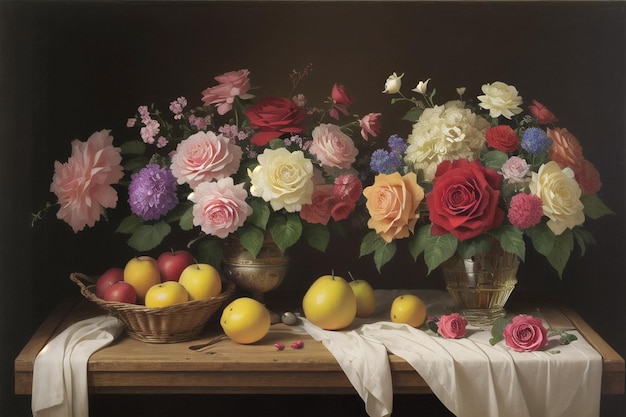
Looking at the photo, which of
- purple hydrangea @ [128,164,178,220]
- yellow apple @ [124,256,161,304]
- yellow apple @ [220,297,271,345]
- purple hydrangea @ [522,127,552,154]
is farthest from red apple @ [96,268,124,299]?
purple hydrangea @ [522,127,552,154]

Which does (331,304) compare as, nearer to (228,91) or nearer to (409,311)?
(409,311)

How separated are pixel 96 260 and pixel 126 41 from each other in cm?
55

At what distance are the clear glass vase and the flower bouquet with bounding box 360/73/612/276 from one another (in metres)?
0.03

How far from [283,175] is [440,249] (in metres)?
0.34

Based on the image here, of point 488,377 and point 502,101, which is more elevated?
point 502,101

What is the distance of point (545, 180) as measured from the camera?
1695mm

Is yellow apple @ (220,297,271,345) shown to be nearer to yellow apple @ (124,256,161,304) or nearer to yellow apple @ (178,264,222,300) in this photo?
yellow apple @ (178,264,222,300)

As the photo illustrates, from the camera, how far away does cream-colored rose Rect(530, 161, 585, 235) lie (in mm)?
1690

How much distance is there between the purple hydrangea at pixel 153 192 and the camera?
1768 millimetres

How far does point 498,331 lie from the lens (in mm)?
1671

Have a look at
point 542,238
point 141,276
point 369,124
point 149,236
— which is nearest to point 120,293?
point 141,276

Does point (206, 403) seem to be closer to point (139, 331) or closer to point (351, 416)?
point (351, 416)

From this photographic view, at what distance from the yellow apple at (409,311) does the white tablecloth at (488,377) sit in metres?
0.14

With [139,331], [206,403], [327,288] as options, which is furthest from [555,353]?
[206,403]
